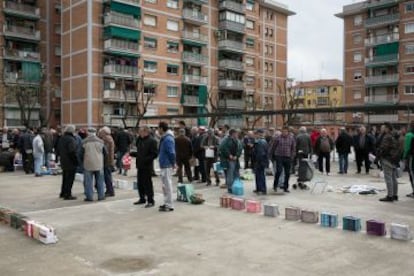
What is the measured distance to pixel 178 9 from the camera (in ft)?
180

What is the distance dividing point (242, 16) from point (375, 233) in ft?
194

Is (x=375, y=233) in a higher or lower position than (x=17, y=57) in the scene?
lower

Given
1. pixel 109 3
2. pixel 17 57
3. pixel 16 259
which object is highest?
pixel 109 3

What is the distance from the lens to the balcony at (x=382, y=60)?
59000 mm

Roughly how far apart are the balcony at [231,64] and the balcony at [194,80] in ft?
13.2

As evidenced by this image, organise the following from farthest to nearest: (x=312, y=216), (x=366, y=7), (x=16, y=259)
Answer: (x=366, y=7), (x=312, y=216), (x=16, y=259)

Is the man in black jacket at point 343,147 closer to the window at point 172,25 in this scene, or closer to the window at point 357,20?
the window at point 172,25

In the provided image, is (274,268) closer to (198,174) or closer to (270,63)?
(198,174)

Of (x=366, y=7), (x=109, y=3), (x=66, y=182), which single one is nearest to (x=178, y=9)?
(x=109, y=3)

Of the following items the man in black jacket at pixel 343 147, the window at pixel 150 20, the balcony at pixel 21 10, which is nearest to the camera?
the man in black jacket at pixel 343 147

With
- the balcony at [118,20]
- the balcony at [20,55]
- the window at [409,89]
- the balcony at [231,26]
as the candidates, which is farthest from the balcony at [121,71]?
the window at [409,89]

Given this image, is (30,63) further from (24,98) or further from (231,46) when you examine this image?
(231,46)

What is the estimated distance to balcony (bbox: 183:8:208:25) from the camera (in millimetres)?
55450


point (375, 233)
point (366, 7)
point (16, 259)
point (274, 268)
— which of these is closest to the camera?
point (274, 268)
